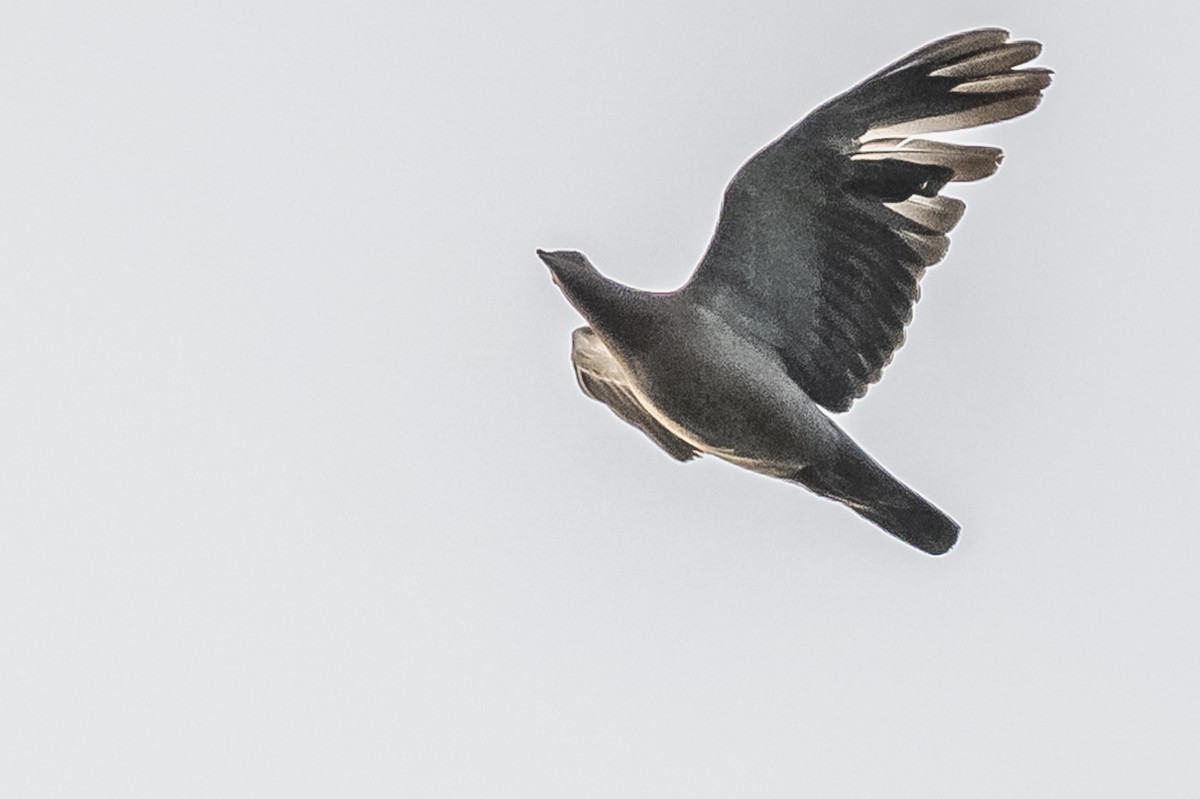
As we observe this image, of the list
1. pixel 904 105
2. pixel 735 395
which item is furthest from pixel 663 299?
pixel 904 105

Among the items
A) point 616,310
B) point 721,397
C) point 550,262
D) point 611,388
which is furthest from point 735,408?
point 611,388

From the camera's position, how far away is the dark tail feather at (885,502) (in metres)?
16.2

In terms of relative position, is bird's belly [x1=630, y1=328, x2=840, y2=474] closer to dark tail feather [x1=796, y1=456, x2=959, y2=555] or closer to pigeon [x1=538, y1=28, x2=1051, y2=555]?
pigeon [x1=538, y1=28, x2=1051, y2=555]

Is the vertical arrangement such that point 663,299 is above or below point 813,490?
above

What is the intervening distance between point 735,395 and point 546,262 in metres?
1.26

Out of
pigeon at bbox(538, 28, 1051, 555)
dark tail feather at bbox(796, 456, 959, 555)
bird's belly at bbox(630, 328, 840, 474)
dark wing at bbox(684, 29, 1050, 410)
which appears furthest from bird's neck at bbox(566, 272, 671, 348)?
dark tail feather at bbox(796, 456, 959, 555)

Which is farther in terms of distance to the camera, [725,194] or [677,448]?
[677,448]

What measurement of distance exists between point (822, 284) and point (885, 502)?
1244 millimetres

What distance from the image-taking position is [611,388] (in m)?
17.7

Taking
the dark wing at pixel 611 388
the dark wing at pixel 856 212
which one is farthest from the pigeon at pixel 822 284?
the dark wing at pixel 611 388

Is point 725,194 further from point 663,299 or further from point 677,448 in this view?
point 677,448

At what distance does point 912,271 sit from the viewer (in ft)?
53.9

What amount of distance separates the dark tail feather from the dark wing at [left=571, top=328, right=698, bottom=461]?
1.11 meters

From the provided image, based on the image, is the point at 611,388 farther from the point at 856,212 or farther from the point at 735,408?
the point at 856,212
